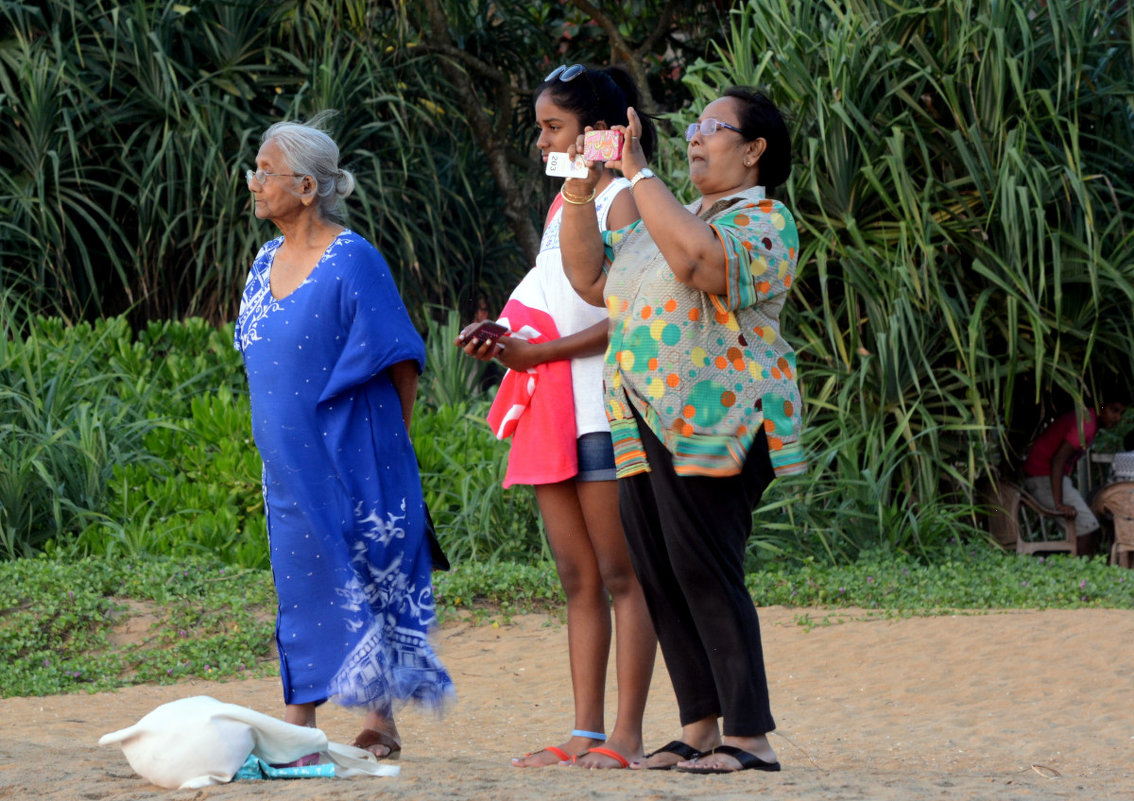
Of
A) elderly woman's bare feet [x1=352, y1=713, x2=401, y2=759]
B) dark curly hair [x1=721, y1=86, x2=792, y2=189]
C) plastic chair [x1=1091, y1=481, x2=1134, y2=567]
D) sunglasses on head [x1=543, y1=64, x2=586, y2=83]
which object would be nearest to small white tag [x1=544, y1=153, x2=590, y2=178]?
sunglasses on head [x1=543, y1=64, x2=586, y2=83]

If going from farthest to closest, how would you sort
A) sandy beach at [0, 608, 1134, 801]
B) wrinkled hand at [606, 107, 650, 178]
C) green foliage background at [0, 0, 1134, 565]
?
green foliage background at [0, 0, 1134, 565], wrinkled hand at [606, 107, 650, 178], sandy beach at [0, 608, 1134, 801]

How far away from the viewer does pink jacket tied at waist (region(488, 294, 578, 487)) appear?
3.39 metres

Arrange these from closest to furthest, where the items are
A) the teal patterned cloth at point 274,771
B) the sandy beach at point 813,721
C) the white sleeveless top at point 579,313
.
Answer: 1. the sandy beach at point 813,721
2. the teal patterned cloth at point 274,771
3. the white sleeveless top at point 579,313

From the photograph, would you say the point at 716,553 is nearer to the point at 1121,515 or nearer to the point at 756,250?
the point at 756,250

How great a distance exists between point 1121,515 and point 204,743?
6034 millimetres

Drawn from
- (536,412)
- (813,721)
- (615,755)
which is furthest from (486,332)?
(813,721)

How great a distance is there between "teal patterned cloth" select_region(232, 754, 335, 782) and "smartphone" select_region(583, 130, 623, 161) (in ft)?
4.79

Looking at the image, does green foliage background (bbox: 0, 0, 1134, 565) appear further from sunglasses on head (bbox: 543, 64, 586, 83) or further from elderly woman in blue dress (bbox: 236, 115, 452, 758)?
sunglasses on head (bbox: 543, 64, 586, 83)

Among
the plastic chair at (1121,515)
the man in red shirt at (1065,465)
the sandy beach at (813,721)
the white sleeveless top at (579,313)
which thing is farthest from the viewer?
the man in red shirt at (1065,465)

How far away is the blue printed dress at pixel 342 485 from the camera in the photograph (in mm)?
3582

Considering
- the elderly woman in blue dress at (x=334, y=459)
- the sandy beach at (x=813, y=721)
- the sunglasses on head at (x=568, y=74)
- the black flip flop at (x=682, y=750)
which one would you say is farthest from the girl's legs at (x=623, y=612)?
the sunglasses on head at (x=568, y=74)

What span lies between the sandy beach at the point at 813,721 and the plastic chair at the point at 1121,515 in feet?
6.06

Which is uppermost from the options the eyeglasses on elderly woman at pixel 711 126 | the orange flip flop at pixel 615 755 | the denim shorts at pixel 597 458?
the eyeglasses on elderly woman at pixel 711 126

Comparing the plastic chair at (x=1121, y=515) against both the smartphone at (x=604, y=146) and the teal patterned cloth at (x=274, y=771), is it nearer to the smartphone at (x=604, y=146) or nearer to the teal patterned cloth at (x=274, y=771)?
the smartphone at (x=604, y=146)
